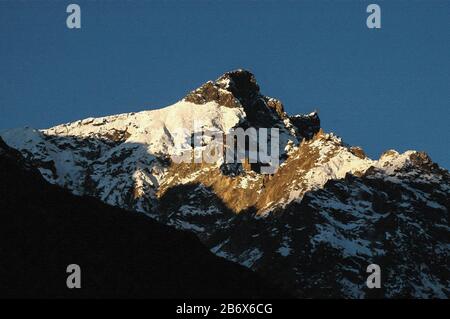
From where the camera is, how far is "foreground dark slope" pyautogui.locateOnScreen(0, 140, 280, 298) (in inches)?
6230

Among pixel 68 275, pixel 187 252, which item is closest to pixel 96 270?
pixel 68 275

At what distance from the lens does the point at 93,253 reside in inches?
6526

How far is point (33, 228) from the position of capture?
16675cm

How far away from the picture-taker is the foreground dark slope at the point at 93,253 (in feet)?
519

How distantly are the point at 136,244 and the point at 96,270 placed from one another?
9986mm

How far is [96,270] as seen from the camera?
162 metres

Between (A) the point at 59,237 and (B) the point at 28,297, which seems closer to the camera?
(B) the point at 28,297

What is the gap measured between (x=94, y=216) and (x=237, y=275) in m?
17.7
